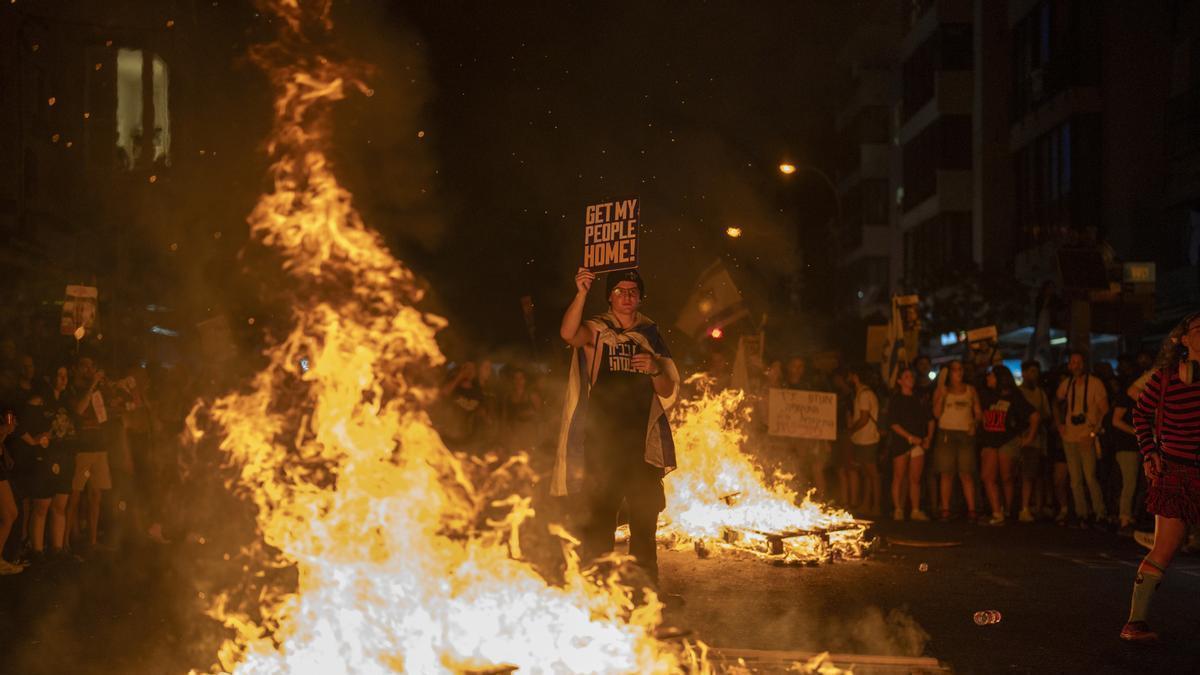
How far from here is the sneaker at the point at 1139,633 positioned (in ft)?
22.4

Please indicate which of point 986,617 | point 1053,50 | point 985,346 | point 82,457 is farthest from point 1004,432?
point 1053,50

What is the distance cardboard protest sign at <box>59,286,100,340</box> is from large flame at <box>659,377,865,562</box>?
22.3ft

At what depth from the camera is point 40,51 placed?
26.5m

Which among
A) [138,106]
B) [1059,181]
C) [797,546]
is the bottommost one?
[797,546]

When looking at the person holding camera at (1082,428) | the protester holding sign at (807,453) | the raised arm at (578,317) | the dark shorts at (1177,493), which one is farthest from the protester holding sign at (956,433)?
the raised arm at (578,317)

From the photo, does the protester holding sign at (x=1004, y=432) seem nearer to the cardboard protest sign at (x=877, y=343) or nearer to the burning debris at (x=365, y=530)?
the cardboard protest sign at (x=877, y=343)

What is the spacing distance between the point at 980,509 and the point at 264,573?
9706 mm

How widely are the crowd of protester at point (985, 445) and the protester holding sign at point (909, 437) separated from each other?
1 centimetres

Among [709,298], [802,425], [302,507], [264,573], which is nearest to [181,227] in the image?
[709,298]

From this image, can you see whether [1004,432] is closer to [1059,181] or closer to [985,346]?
[985,346]

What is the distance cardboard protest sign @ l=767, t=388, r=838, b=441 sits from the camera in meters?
14.9

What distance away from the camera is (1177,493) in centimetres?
675

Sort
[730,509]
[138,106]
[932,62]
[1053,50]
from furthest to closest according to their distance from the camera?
[932,62]
[138,106]
[1053,50]
[730,509]

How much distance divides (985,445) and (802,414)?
2172mm
